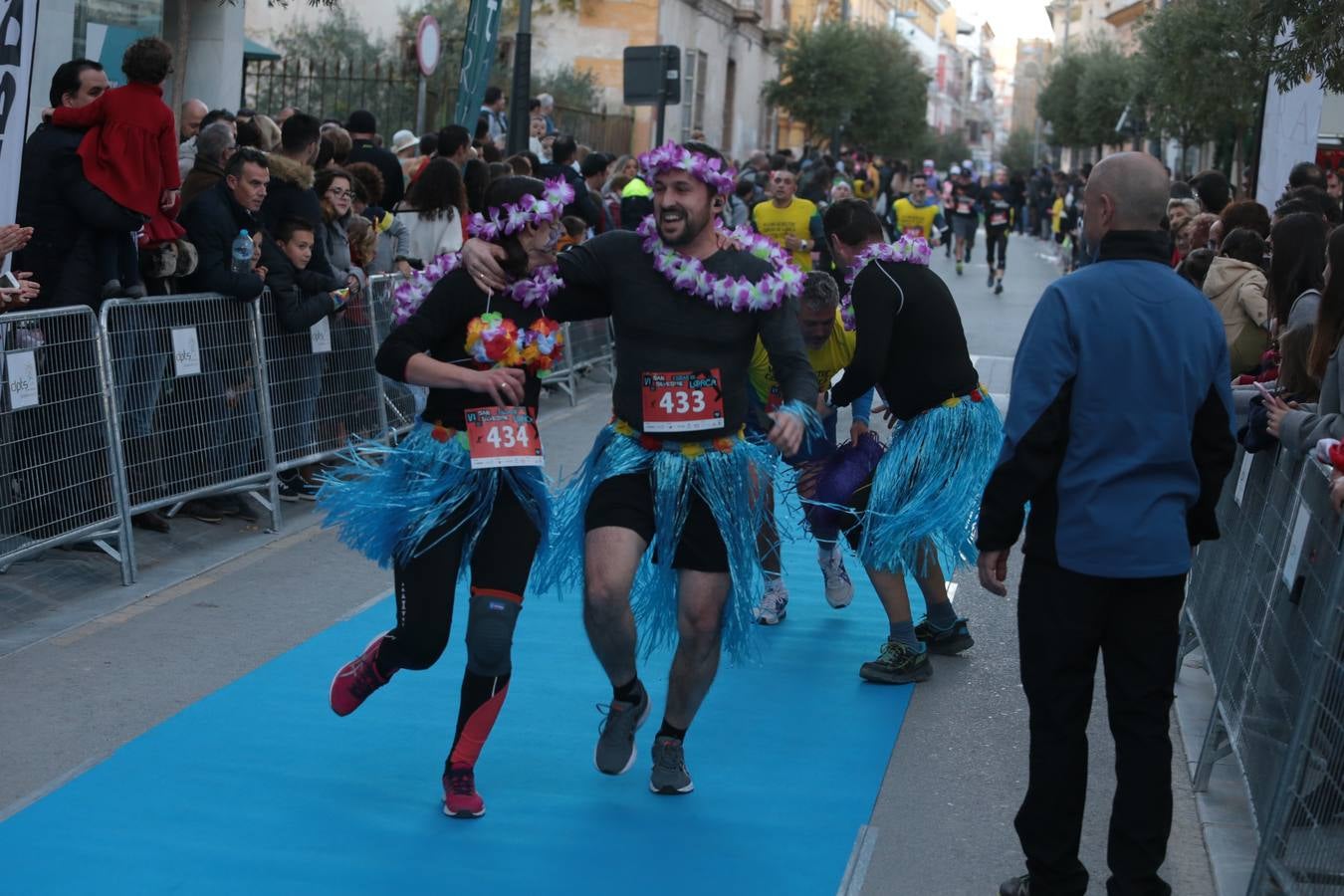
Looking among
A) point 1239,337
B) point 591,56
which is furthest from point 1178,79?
point 1239,337

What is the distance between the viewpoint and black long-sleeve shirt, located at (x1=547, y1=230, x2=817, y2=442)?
512 cm

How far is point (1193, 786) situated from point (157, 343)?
16.0 feet

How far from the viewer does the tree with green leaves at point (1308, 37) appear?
37.2ft

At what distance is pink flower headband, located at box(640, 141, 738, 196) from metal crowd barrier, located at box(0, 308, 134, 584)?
9.63 ft

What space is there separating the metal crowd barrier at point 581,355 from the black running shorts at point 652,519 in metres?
8.21

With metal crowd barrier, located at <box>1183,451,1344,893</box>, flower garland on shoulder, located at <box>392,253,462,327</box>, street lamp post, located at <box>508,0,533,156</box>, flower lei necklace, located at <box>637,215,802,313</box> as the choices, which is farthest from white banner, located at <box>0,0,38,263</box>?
Result: street lamp post, located at <box>508,0,533,156</box>

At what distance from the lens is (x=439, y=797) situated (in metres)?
5.17

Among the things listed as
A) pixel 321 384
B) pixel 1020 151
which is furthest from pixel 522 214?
pixel 1020 151

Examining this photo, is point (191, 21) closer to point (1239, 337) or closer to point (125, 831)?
point (1239, 337)

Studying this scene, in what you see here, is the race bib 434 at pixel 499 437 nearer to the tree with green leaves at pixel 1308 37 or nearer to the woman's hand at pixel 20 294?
the woman's hand at pixel 20 294

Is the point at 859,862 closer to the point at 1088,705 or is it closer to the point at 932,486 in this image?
the point at 1088,705

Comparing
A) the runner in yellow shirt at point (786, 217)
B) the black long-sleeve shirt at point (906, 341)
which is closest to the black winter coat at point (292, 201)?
the black long-sleeve shirt at point (906, 341)

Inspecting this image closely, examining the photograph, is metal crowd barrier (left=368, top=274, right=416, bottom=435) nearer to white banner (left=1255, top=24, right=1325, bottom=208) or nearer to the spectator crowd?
the spectator crowd

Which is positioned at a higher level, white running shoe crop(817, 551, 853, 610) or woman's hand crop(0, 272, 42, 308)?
woman's hand crop(0, 272, 42, 308)
